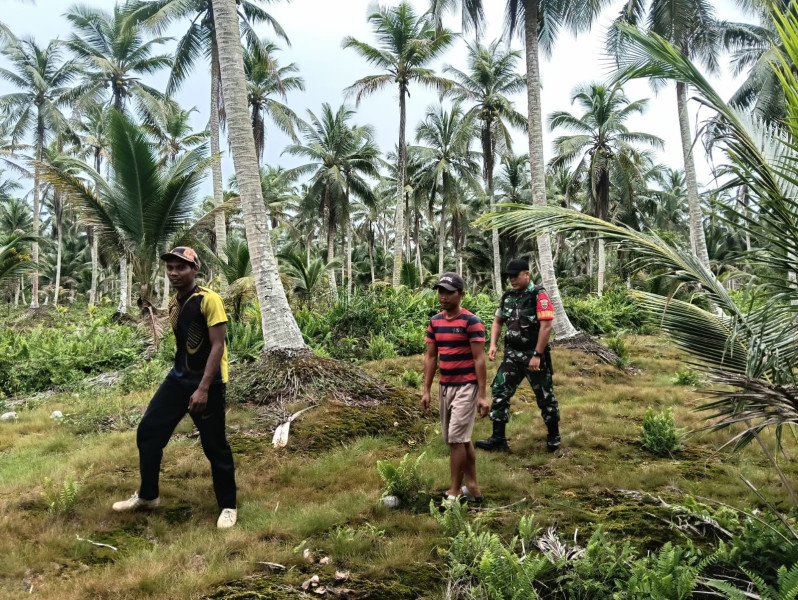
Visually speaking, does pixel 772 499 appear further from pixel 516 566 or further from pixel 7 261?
pixel 7 261

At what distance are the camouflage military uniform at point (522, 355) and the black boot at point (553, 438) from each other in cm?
5

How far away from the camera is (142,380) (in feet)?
28.1

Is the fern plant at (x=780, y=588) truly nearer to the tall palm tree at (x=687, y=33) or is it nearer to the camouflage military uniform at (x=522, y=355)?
the camouflage military uniform at (x=522, y=355)

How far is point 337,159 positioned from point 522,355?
23198 millimetres

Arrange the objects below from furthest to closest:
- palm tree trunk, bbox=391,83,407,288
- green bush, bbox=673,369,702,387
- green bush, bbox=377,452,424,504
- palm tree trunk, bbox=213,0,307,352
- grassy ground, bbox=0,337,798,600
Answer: palm tree trunk, bbox=391,83,407,288, green bush, bbox=673,369,702,387, palm tree trunk, bbox=213,0,307,352, green bush, bbox=377,452,424,504, grassy ground, bbox=0,337,798,600

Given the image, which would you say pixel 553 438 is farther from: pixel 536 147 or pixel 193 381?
pixel 536 147

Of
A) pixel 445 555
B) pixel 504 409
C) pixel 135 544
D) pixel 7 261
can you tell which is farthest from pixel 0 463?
pixel 7 261

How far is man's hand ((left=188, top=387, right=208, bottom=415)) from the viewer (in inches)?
135

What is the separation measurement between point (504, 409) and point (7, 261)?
12.9m

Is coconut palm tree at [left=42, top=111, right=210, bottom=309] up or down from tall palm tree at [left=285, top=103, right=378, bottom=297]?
down

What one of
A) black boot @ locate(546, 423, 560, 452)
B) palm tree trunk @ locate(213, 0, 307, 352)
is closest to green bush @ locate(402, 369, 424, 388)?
palm tree trunk @ locate(213, 0, 307, 352)

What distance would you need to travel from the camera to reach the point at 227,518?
3717 millimetres

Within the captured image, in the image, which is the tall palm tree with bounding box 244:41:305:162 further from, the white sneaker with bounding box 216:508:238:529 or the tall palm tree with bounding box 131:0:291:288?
the white sneaker with bounding box 216:508:238:529

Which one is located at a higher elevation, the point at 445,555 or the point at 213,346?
the point at 213,346
